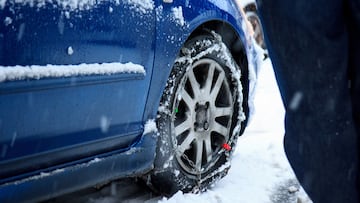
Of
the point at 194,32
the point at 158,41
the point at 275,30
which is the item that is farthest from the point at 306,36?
the point at 194,32

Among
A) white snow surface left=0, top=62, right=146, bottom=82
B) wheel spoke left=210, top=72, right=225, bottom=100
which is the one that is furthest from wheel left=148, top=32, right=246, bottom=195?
white snow surface left=0, top=62, right=146, bottom=82

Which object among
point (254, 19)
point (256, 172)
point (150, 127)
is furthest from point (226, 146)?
point (254, 19)

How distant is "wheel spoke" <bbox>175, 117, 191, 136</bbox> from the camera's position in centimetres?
290

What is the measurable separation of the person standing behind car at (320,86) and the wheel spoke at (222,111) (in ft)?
6.88

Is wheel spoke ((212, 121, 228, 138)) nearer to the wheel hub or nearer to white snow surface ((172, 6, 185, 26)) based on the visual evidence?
the wheel hub

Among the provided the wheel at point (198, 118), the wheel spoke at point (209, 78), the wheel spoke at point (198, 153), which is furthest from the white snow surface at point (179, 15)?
the wheel spoke at point (198, 153)

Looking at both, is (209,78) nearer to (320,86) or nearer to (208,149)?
(208,149)

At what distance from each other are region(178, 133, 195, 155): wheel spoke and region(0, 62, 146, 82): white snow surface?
58 centimetres

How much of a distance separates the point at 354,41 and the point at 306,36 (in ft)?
0.30

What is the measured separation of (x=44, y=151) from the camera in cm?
211

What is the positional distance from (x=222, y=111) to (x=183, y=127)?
1.26 ft

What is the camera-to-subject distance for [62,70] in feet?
6.84

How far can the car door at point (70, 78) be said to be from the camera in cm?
193

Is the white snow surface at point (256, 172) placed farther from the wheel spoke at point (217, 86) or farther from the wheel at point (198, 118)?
the wheel spoke at point (217, 86)
